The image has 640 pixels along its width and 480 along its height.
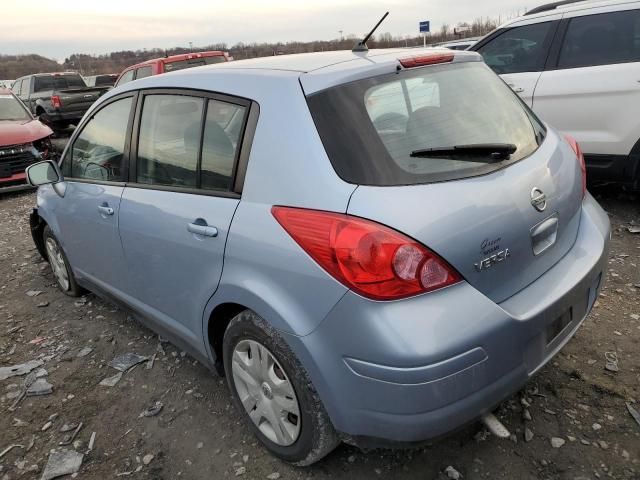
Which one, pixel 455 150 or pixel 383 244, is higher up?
pixel 455 150

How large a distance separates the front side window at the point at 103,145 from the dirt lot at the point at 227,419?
1.18 meters

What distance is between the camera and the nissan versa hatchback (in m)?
1.82

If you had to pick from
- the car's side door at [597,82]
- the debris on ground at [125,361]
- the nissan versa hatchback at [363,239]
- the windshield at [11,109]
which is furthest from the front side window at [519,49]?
the windshield at [11,109]

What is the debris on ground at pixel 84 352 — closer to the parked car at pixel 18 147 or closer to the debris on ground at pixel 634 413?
the debris on ground at pixel 634 413

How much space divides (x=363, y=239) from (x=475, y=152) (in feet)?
2.20

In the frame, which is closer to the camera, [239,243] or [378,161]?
[378,161]

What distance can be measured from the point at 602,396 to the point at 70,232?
3.48 metres

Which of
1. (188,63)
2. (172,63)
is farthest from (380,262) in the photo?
(188,63)

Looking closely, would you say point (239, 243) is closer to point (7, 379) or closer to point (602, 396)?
point (602, 396)

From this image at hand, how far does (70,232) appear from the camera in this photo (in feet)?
12.5

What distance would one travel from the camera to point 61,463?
8.57ft

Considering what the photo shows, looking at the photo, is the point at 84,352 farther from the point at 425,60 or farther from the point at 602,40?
the point at 602,40

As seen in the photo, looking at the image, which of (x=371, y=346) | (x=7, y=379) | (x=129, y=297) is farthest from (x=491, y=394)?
(x=7, y=379)

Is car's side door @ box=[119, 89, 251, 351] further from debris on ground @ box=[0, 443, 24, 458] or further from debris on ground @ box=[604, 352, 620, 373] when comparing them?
debris on ground @ box=[604, 352, 620, 373]
